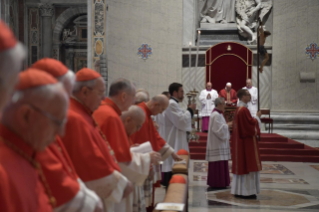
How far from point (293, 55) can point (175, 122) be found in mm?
8869

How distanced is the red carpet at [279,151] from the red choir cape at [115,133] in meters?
8.29

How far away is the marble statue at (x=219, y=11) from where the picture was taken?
15.6 metres

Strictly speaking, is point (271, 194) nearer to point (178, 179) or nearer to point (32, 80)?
point (178, 179)

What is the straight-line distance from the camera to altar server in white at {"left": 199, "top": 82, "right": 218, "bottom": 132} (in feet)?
45.4

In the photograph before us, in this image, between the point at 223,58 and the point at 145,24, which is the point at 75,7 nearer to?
the point at 145,24

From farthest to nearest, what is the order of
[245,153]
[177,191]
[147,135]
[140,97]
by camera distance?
[245,153] → [140,97] → [147,135] → [177,191]

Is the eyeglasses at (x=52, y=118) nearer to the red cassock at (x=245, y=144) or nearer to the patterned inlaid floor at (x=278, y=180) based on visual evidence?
the red cassock at (x=245, y=144)

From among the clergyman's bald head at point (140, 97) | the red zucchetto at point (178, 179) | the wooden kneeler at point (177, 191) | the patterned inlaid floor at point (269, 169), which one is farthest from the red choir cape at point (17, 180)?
the patterned inlaid floor at point (269, 169)

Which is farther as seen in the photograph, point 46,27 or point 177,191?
point 46,27

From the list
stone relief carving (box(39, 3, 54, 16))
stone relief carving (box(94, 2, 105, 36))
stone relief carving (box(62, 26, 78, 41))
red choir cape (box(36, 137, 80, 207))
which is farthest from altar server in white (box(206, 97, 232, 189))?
stone relief carving (box(39, 3, 54, 16))

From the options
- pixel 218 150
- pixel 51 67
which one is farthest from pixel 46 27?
pixel 51 67

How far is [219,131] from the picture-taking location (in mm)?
7879

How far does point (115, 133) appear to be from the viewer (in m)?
3.26

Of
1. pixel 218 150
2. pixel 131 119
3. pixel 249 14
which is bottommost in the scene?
pixel 218 150
